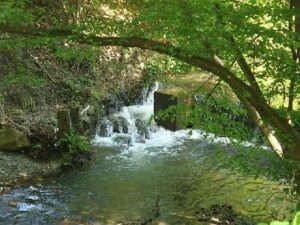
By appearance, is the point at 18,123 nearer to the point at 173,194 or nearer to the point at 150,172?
the point at 150,172

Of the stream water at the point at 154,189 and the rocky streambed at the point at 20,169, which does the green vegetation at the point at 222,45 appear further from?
the rocky streambed at the point at 20,169

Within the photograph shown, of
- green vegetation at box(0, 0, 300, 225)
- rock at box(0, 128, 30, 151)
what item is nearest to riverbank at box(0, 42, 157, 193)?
rock at box(0, 128, 30, 151)

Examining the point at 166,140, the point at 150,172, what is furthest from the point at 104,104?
the point at 150,172

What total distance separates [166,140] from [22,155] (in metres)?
3.70

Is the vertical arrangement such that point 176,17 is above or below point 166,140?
above

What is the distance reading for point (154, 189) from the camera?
7.97 meters

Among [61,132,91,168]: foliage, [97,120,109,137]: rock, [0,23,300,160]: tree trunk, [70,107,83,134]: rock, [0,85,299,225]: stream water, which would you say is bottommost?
[0,85,299,225]: stream water

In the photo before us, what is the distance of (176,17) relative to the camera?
4.25 metres

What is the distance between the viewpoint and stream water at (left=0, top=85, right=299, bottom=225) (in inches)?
261

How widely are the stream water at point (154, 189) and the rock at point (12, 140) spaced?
1.35 m

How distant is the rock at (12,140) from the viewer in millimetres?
9203

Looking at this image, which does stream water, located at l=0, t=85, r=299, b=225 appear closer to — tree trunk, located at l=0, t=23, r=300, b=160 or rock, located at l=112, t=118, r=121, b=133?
tree trunk, located at l=0, t=23, r=300, b=160

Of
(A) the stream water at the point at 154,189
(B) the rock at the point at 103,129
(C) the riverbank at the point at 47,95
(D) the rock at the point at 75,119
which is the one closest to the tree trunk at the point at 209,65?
(A) the stream water at the point at 154,189

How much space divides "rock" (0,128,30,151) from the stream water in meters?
1.35
